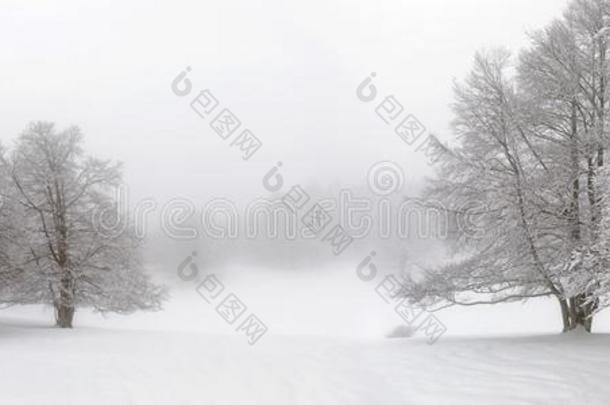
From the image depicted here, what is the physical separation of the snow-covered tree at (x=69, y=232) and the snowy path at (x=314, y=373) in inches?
207

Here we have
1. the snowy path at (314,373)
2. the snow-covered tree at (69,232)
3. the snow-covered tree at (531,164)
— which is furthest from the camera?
the snow-covered tree at (69,232)

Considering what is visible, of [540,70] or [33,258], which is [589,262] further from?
[33,258]

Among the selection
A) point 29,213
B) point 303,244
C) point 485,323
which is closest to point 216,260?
point 303,244

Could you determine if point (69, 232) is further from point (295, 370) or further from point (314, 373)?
point (314, 373)

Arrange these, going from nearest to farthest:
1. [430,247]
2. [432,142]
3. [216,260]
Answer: [432,142], [430,247], [216,260]

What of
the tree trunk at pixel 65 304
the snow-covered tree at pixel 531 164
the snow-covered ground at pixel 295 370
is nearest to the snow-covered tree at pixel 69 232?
the tree trunk at pixel 65 304

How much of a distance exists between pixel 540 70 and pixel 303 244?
52.0 metres

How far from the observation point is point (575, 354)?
9.91 m

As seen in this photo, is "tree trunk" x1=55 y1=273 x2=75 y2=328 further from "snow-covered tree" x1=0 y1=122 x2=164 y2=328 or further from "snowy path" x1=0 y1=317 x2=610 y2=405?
"snowy path" x1=0 y1=317 x2=610 y2=405

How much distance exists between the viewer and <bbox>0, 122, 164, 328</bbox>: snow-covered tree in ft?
59.1

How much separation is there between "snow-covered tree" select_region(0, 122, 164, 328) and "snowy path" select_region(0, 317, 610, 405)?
527cm

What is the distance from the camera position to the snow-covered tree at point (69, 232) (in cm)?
1802

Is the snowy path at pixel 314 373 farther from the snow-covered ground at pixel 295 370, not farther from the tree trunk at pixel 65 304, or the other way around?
the tree trunk at pixel 65 304

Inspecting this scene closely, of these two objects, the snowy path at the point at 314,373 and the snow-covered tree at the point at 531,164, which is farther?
the snow-covered tree at the point at 531,164
